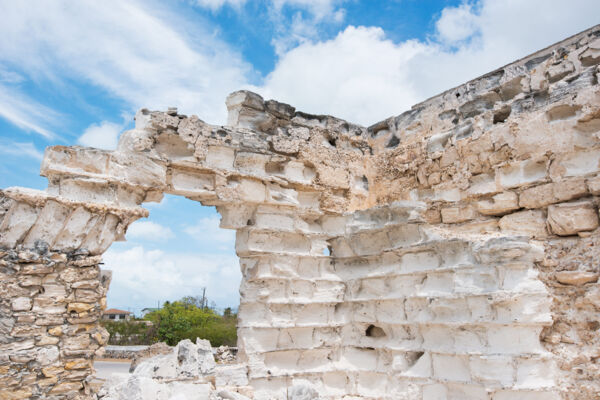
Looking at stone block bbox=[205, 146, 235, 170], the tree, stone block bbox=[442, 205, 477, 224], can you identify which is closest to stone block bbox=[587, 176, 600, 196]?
stone block bbox=[442, 205, 477, 224]

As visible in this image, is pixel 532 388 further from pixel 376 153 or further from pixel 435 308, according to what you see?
pixel 376 153

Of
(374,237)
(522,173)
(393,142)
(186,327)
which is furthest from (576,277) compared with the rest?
(186,327)

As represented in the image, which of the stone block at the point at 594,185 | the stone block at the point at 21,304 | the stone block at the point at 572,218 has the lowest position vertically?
the stone block at the point at 21,304

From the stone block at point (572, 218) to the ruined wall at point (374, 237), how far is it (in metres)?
0.02

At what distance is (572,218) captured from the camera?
512 centimetres

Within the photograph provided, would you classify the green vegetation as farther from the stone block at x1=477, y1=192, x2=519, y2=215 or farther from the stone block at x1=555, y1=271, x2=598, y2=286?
the stone block at x1=555, y1=271, x2=598, y2=286

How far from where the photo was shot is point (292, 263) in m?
6.68

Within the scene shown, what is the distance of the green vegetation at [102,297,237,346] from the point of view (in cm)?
1970

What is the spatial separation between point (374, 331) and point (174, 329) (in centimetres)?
1519

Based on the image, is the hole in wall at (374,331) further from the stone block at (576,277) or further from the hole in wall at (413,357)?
the stone block at (576,277)

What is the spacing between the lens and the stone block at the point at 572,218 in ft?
16.5

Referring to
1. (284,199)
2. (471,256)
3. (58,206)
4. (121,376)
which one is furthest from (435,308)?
(58,206)

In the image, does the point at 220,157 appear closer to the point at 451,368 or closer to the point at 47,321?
the point at 47,321

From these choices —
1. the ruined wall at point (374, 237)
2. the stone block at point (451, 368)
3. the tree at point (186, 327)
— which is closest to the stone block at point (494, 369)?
the ruined wall at point (374, 237)
